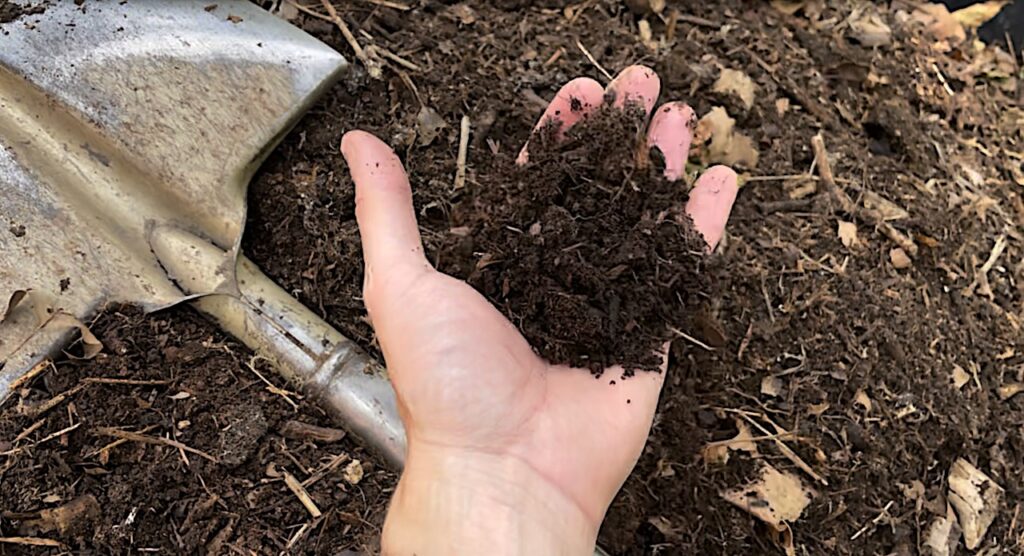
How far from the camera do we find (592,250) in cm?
145

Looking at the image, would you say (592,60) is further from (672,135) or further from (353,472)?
(353,472)

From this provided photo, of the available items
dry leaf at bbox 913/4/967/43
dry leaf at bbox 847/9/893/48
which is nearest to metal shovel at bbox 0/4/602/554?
dry leaf at bbox 847/9/893/48

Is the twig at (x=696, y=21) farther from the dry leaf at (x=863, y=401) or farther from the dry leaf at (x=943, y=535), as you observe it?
the dry leaf at (x=943, y=535)

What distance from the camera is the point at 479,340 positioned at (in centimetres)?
135

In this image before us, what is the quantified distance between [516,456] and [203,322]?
0.70 meters

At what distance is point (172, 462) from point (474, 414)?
58 centimetres

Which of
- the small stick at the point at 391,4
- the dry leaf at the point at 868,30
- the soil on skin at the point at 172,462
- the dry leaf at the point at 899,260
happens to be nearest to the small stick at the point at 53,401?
the soil on skin at the point at 172,462

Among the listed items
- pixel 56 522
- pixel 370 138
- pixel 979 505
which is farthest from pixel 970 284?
pixel 56 522

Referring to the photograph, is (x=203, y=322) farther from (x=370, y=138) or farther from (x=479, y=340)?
(x=479, y=340)

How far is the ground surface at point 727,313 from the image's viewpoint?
1.53m

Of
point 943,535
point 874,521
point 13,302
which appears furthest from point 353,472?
point 943,535

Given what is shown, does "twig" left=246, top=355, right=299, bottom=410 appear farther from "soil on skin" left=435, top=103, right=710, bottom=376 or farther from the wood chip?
"soil on skin" left=435, top=103, right=710, bottom=376

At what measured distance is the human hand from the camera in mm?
1331

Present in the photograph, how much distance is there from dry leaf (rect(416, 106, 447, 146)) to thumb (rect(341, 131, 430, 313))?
407 millimetres
